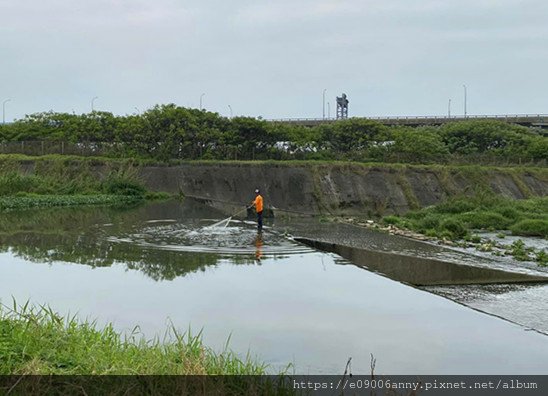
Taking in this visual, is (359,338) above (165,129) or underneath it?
underneath

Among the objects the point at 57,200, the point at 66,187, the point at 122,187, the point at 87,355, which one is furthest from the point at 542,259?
the point at 66,187

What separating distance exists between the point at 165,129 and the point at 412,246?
78.1 feet

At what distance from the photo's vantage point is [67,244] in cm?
1770

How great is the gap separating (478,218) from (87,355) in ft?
72.1

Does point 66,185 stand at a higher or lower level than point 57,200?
higher

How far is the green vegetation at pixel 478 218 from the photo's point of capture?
22609 millimetres

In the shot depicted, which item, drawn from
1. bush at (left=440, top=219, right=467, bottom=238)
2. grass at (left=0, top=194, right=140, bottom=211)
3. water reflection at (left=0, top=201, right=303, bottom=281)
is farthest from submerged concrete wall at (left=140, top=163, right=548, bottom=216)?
bush at (left=440, top=219, right=467, bottom=238)

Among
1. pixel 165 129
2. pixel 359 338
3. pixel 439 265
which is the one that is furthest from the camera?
pixel 165 129

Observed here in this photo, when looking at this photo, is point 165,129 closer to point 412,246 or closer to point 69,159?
point 69,159

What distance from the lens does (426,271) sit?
14.1 m

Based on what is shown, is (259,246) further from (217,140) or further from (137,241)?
(217,140)

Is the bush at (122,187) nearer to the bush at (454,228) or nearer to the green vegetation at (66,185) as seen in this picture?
the green vegetation at (66,185)

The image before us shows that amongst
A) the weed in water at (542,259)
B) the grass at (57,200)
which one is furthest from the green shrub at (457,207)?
the grass at (57,200)

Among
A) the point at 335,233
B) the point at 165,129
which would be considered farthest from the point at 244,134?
the point at 335,233
